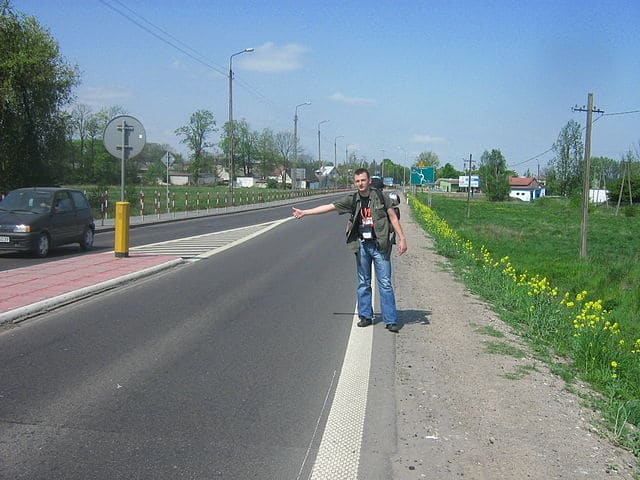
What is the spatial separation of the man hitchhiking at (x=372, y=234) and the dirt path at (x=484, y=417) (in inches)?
19.5

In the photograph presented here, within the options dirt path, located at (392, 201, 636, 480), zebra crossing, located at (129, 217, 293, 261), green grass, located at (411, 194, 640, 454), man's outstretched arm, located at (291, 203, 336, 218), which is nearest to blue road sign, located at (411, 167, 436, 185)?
green grass, located at (411, 194, 640, 454)

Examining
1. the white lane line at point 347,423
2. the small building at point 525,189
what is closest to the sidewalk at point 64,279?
the white lane line at point 347,423

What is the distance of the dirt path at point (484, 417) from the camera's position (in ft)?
12.8

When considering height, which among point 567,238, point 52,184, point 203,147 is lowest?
point 567,238

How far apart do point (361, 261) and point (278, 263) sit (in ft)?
22.2

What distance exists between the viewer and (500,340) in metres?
7.21

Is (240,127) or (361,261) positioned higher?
(240,127)

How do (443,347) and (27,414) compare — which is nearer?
(27,414)

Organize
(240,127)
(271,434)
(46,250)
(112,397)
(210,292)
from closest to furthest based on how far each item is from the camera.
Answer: (271,434) → (112,397) → (210,292) → (46,250) → (240,127)

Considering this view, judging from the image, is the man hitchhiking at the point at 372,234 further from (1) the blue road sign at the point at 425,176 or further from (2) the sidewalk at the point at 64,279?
(1) the blue road sign at the point at 425,176

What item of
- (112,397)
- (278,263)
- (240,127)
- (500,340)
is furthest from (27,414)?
(240,127)

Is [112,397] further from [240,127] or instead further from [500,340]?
[240,127]

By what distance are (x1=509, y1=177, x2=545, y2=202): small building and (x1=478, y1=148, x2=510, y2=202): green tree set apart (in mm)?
6615

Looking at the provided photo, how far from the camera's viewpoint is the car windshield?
51.3 ft
